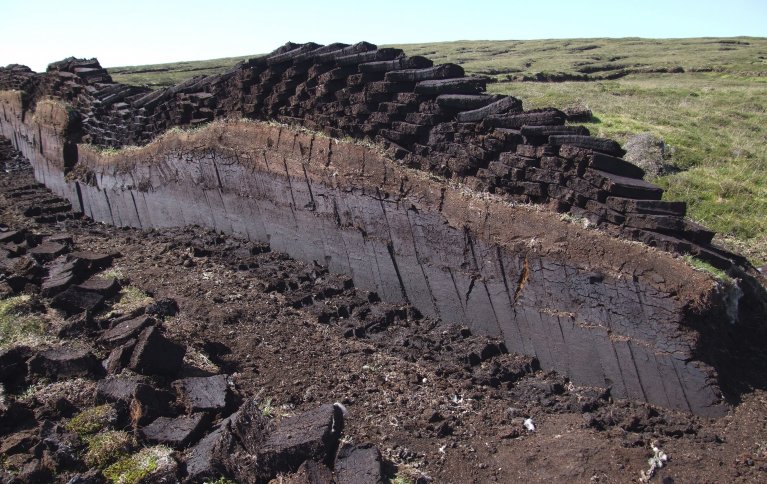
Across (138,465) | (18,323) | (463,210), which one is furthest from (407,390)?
(18,323)

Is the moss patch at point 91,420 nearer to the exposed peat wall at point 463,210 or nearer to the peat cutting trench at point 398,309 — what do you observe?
the peat cutting trench at point 398,309

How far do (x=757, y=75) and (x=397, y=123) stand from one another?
28.1 metres

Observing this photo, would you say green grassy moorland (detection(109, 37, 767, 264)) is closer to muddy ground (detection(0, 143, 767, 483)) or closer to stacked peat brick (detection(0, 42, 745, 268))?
stacked peat brick (detection(0, 42, 745, 268))

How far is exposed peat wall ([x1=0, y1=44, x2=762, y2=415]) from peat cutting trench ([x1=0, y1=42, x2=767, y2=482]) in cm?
2

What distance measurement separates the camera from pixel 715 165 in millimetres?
11688

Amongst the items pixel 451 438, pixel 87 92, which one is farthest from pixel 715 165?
pixel 87 92

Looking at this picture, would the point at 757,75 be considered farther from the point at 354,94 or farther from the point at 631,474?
the point at 631,474

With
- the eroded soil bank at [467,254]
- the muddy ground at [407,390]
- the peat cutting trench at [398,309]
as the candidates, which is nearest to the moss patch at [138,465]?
the peat cutting trench at [398,309]

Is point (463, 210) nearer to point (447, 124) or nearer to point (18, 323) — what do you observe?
point (447, 124)

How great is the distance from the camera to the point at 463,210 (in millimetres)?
6336

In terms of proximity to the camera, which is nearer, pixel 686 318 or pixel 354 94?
pixel 686 318

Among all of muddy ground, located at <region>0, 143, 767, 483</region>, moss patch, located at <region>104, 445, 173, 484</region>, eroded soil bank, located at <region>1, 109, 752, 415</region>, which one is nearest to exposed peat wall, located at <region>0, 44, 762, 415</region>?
eroded soil bank, located at <region>1, 109, 752, 415</region>

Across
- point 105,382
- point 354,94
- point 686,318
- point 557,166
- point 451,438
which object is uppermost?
point 354,94

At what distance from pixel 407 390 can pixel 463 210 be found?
187 cm
